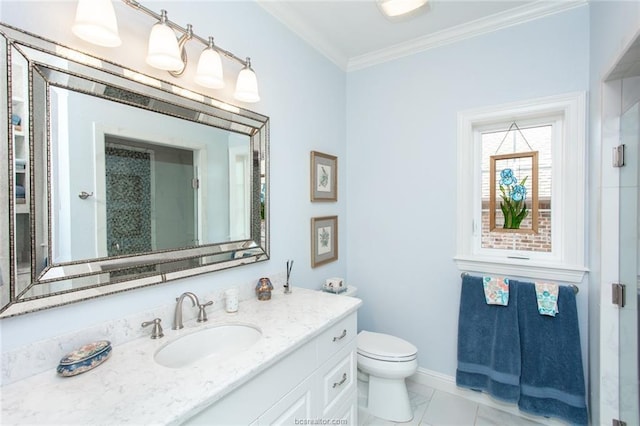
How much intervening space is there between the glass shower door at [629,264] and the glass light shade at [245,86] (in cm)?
182

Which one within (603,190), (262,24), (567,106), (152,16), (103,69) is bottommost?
(603,190)

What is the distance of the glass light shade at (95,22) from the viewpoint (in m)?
→ 0.92

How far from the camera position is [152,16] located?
3.76 ft

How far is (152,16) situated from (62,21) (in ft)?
0.96

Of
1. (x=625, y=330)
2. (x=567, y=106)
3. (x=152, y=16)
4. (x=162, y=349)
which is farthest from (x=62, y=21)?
(x=625, y=330)

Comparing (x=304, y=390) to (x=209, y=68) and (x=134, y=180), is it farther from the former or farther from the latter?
(x=209, y=68)

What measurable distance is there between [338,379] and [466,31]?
7.87 feet

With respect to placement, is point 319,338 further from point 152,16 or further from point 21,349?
point 152,16

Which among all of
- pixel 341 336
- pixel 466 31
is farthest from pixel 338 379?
pixel 466 31

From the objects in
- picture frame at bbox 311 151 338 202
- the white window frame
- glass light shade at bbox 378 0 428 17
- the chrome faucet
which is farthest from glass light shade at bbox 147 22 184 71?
the white window frame

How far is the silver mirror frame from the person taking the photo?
2.83 ft

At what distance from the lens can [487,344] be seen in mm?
1972

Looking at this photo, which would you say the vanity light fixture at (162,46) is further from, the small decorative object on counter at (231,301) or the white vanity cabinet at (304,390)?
the white vanity cabinet at (304,390)

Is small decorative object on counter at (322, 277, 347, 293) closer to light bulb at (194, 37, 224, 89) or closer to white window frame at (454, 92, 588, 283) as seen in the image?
white window frame at (454, 92, 588, 283)
